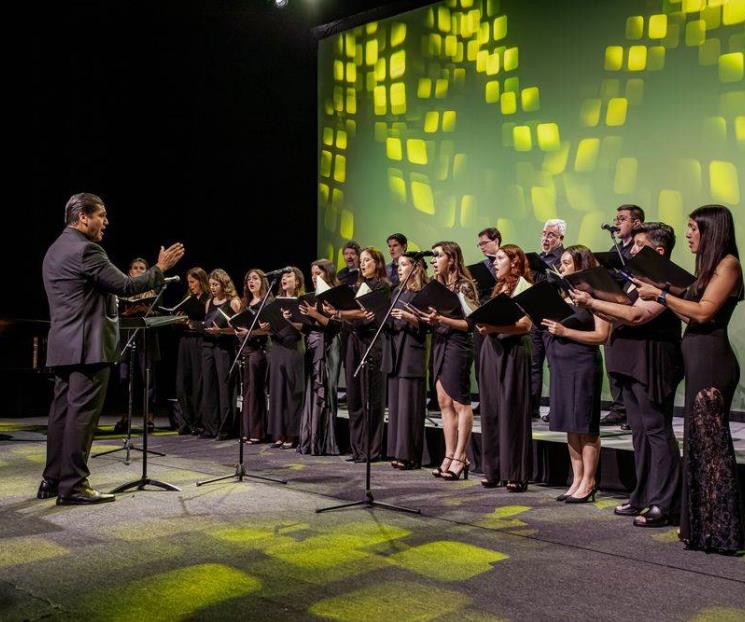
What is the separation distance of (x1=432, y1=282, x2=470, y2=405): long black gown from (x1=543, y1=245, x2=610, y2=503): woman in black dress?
800 mm

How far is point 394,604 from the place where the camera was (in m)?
2.85

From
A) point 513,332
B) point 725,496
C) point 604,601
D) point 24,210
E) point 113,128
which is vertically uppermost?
point 113,128

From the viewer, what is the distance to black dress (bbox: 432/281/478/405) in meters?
5.34

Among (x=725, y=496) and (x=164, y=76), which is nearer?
(x=725, y=496)

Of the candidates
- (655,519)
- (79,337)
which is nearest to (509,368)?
(655,519)

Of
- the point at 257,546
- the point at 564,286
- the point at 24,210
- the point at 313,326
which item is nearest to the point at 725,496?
the point at 564,286

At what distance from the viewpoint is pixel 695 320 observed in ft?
11.5

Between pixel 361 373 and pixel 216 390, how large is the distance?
1963 millimetres

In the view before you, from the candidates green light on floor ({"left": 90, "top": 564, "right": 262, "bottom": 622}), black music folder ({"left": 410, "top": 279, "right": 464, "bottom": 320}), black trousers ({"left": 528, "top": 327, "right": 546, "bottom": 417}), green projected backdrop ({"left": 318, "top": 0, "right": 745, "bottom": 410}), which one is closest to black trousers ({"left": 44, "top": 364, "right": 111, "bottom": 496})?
green light on floor ({"left": 90, "top": 564, "right": 262, "bottom": 622})

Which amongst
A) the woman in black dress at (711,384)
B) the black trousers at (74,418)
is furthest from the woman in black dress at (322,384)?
the woman in black dress at (711,384)

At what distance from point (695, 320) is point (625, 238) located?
2.69m

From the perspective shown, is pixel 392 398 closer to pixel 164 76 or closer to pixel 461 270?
pixel 461 270

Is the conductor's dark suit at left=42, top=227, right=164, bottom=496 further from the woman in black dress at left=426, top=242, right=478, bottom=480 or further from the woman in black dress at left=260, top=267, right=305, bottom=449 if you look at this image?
the woman in black dress at left=260, top=267, right=305, bottom=449

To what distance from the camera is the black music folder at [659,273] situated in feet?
11.9
